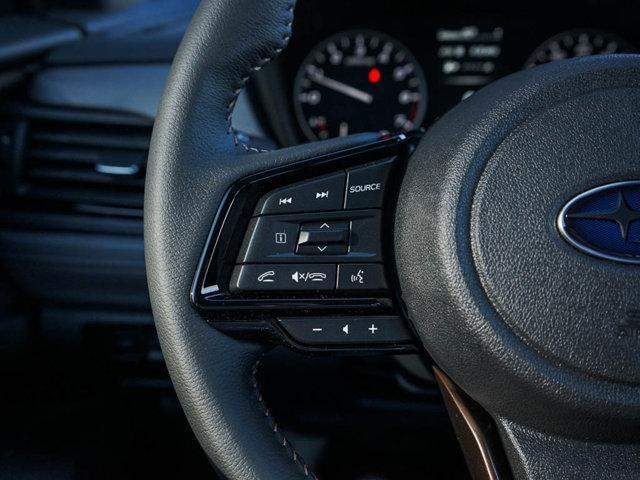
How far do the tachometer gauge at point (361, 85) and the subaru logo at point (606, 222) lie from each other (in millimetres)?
984

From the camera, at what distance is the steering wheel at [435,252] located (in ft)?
2.56

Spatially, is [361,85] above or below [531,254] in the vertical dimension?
above

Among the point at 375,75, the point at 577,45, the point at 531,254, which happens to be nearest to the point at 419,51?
the point at 375,75

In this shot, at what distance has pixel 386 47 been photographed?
1.79 m

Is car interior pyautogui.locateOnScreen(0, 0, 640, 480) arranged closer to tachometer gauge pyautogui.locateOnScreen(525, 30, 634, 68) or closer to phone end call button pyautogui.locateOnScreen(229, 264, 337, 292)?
phone end call button pyautogui.locateOnScreen(229, 264, 337, 292)

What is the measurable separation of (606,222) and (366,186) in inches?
9.0

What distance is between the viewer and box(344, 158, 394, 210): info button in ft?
2.91

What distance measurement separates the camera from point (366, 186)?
891mm

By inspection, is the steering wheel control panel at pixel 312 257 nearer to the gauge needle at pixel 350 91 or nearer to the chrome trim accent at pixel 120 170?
the chrome trim accent at pixel 120 170

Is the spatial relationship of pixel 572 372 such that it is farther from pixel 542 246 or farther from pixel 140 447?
pixel 140 447

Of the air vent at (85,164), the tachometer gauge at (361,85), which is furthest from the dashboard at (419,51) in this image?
the air vent at (85,164)

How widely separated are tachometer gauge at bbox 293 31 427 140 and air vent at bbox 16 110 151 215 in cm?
36

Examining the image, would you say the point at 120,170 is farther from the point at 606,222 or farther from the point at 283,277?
the point at 606,222

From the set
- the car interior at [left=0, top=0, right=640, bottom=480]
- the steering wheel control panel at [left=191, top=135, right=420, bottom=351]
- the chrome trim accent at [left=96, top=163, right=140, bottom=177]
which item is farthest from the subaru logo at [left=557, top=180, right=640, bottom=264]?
→ the chrome trim accent at [left=96, top=163, right=140, bottom=177]
